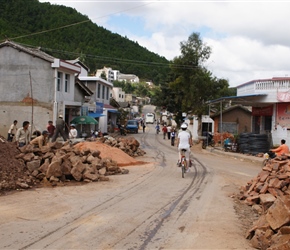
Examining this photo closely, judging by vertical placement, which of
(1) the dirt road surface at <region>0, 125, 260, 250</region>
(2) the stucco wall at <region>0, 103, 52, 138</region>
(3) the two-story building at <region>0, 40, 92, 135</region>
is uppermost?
(3) the two-story building at <region>0, 40, 92, 135</region>

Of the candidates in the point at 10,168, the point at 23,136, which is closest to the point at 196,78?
the point at 23,136

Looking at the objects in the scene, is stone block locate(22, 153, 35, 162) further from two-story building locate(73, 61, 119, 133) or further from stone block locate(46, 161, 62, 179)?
two-story building locate(73, 61, 119, 133)

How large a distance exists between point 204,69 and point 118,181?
25.8 meters

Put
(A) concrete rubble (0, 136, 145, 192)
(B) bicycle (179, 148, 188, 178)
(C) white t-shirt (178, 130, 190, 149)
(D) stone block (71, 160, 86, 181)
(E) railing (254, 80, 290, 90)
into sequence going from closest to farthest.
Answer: (A) concrete rubble (0, 136, 145, 192) < (D) stone block (71, 160, 86, 181) < (B) bicycle (179, 148, 188, 178) < (C) white t-shirt (178, 130, 190, 149) < (E) railing (254, 80, 290, 90)

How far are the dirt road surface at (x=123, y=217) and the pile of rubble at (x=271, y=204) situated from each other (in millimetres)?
344

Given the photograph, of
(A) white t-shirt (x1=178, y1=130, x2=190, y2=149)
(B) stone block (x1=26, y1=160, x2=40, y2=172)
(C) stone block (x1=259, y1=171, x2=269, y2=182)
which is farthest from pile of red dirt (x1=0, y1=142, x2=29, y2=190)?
(C) stone block (x1=259, y1=171, x2=269, y2=182)

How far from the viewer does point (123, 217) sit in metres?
7.43

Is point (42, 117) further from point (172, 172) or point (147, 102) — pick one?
point (147, 102)

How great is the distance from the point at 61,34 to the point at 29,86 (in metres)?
60.8

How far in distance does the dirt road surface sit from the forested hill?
1302 inches

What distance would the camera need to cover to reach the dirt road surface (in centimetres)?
600

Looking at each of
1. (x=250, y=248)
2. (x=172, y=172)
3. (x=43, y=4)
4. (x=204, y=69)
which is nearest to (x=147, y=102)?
(x=43, y=4)

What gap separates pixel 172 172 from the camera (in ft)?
48.0

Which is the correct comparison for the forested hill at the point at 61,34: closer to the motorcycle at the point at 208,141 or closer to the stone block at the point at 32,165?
the motorcycle at the point at 208,141
